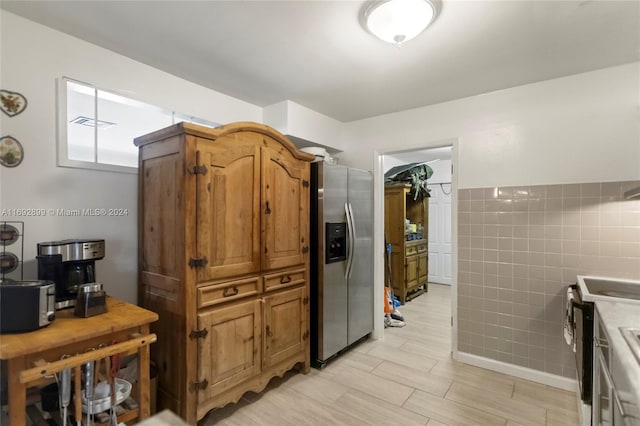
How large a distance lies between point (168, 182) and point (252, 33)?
3.52 feet

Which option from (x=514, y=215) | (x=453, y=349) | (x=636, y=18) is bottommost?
(x=453, y=349)

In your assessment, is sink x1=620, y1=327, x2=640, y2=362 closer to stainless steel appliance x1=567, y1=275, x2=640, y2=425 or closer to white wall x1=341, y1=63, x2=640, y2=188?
stainless steel appliance x1=567, y1=275, x2=640, y2=425

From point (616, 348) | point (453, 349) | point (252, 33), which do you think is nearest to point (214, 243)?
point (252, 33)

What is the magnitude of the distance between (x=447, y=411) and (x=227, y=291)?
175 centimetres

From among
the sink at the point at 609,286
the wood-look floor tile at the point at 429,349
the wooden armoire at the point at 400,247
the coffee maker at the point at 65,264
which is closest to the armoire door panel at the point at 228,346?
the coffee maker at the point at 65,264

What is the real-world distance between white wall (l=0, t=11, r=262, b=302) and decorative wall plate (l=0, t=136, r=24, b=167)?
0.03m

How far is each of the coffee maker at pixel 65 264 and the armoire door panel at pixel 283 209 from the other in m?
1.06

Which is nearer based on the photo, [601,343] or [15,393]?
[15,393]

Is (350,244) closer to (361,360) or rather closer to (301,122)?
(361,360)

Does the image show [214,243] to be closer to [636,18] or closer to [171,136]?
[171,136]

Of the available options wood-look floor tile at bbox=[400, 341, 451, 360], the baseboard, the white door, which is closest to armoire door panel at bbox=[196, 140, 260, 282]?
Result: wood-look floor tile at bbox=[400, 341, 451, 360]

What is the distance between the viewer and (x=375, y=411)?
214cm

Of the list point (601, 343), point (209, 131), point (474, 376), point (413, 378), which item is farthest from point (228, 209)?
point (474, 376)

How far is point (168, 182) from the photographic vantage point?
1943mm
